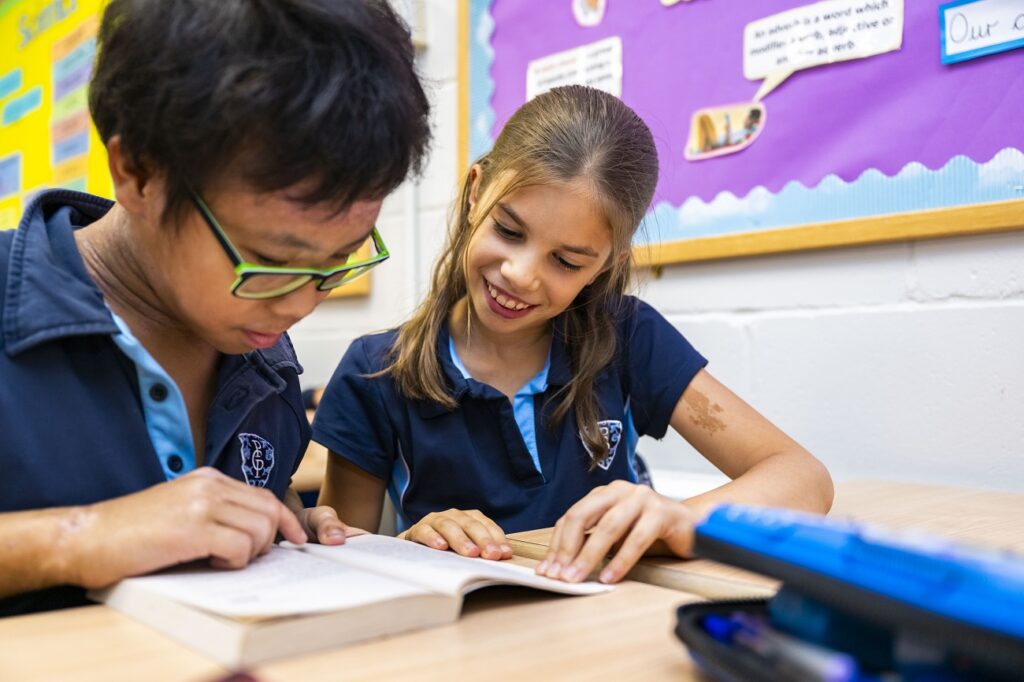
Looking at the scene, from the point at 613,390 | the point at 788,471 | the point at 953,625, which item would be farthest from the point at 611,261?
the point at 953,625

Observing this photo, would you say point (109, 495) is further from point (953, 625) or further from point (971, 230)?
point (971, 230)

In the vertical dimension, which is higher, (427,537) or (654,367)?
(654,367)

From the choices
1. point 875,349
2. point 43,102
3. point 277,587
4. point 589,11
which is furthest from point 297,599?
point 43,102

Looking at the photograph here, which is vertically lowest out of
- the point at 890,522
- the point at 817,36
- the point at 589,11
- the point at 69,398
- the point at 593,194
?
the point at 890,522

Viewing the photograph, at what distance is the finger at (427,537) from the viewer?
82 cm

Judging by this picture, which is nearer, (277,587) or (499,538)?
(277,587)

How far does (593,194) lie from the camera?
3.60 ft

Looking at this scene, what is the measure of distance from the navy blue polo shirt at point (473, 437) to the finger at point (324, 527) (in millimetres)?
311

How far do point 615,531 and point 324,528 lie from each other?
0.85ft

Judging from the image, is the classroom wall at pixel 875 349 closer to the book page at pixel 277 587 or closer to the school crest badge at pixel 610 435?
the school crest badge at pixel 610 435

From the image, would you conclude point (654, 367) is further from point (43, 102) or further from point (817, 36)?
point (43, 102)

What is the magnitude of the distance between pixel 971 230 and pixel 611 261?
0.52 metres

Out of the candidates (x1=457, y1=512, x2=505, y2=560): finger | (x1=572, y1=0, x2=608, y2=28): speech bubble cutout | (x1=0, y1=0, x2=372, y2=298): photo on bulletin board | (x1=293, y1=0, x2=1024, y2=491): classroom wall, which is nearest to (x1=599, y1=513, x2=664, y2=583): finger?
(x1=457, y1=512, x2=505, y2=560): finger

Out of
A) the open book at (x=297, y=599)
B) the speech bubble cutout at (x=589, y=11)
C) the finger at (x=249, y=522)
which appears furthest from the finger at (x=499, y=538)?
the speech bubble cutout at (x=589, y=11)
